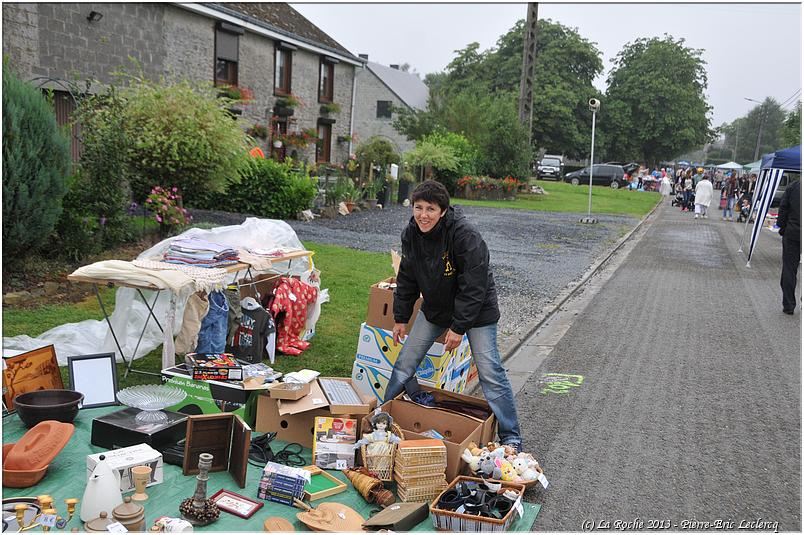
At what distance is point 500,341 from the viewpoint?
784 cm

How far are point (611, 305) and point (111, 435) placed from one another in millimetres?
7770

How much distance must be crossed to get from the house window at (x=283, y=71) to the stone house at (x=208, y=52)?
4cm

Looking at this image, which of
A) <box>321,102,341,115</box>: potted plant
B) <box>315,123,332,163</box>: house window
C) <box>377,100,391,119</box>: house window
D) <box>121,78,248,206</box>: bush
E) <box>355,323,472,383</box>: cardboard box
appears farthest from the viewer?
<box>377,100,391,119</box>: house window

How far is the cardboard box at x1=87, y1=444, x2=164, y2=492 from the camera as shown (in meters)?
3.78

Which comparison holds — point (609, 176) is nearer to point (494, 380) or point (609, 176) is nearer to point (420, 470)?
point (494, 380)

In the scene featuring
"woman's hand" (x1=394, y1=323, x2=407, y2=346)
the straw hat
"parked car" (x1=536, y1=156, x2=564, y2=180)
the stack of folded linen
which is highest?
"parked car" (x1=536, y1=156, x2=564, y2=180)

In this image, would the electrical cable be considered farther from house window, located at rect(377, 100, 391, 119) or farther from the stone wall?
house window, located at rect(377, 100, 391, 119)

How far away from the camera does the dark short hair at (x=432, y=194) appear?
448 cm

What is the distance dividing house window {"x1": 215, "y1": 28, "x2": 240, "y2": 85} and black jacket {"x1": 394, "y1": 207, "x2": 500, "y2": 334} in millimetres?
18776

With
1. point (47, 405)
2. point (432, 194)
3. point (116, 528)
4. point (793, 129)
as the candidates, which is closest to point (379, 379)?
point (432, 194)

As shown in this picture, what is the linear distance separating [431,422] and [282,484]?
121 cm

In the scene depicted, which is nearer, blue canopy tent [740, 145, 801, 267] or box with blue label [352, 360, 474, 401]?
box with blue label [352, 360, 474, 401]

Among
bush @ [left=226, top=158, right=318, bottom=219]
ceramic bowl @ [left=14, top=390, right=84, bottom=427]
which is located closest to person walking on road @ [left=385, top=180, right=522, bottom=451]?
ceramic bowl @ [left=14, top=390, right=84, bottom=427]

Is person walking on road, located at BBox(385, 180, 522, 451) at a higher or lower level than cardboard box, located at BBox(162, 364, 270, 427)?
higher
